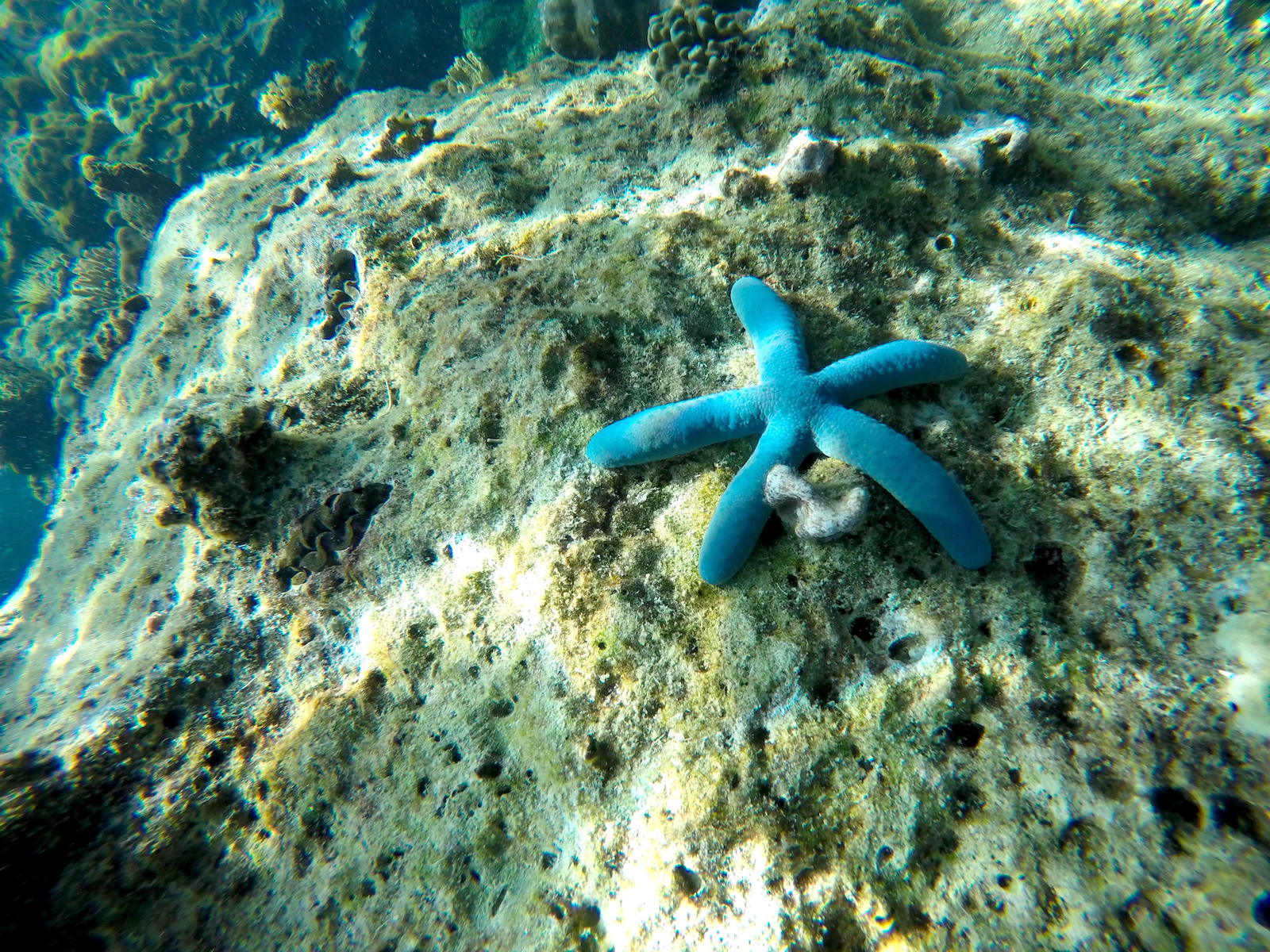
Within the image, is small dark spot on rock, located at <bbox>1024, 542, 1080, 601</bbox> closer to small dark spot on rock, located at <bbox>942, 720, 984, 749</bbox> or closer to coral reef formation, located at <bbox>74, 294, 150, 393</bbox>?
small dark spot on rock, located at <bbox>942, 720, 984, 749</bbox>

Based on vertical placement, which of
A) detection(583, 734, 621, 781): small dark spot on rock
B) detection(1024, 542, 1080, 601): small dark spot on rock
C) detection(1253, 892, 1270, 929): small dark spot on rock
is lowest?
detection(1253, 892, 1270, 929): small dark spot on rock

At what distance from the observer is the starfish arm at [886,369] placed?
2461mm

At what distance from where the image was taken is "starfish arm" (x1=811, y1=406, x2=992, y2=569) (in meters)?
2.05

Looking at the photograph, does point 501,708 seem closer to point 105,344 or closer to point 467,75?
point 467,75

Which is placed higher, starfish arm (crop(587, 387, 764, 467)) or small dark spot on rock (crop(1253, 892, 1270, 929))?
starfish arm (crop(587, 387, 764, 467))

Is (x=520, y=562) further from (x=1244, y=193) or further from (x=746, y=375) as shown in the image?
(x=1244, y=193)

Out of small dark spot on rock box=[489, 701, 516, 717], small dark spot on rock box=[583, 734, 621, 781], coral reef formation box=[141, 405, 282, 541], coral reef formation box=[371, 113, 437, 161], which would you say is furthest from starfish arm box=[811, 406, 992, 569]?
coral reef formation box=[371, 113, 437, 161]

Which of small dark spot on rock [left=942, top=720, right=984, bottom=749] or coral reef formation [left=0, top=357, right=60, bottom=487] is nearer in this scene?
small dark spot on rock [left=942, top=720, right=984, bottom=749]

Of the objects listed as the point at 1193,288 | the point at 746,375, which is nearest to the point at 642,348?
the point at 746,375

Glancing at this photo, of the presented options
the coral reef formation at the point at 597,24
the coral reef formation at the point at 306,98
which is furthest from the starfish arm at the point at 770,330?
the coral reef formation at the point at 306,98

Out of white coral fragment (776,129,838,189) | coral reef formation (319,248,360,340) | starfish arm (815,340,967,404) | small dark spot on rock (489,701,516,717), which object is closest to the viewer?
small dark spot on rock (489,701,516,717)

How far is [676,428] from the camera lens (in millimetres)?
2389

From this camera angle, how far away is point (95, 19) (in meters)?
15.9

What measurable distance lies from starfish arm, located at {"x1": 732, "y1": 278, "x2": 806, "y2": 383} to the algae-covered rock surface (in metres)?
0.24
